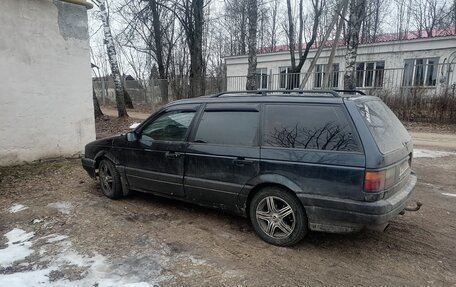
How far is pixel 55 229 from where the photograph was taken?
441cm

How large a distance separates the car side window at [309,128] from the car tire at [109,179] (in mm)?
2636

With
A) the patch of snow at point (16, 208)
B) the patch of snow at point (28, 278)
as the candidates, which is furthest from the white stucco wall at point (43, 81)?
the patch of snow at point (28, 278)

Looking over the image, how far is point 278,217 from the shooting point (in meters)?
3.79

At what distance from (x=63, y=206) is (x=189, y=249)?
2.47 m

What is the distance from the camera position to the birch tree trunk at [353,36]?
13.7 metres

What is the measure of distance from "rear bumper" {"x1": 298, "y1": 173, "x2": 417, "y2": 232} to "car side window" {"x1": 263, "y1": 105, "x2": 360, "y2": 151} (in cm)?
52

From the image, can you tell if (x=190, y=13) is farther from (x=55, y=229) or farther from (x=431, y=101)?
(x=55, y=229)

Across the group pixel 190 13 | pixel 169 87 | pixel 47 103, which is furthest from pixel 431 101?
pixel 169 87

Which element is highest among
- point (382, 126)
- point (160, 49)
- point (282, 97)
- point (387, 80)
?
point (160, 49)

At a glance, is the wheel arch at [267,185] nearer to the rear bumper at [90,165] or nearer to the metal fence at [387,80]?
the rear bumper at [90,165]

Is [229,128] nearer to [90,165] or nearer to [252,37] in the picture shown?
[90,165]

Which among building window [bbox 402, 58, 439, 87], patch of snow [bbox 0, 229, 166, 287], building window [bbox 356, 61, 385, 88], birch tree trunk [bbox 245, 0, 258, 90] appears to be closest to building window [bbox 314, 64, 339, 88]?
building window [bbox 356, 61, 385, 88]

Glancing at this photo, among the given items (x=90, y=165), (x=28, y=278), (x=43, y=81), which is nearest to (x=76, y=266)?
(x=28, y=278)

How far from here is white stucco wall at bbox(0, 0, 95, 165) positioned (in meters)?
6.98
